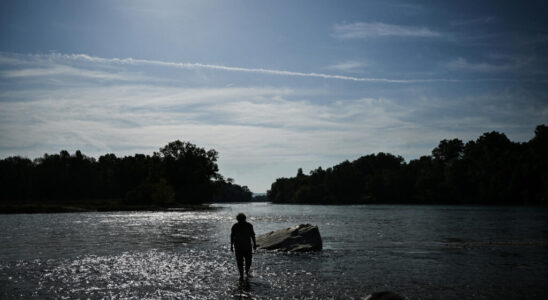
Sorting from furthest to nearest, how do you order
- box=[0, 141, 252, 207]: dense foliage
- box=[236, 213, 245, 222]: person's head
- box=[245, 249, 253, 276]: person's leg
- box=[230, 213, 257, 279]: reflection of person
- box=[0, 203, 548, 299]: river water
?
box=[0, 141, 252, 207]: dense foliage
box=[236, 213, 245, 222]: person's head
box=[245, 249, 253, 276]: person's leg
box=[230, 213, 257, 279]: reflection of person
box=[0, 203, 548, 299]: river water

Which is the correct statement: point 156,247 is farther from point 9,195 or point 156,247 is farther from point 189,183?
point 9,195

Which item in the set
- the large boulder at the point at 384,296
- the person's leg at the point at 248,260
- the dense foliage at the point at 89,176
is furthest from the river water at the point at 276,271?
the dense foliage at the point at 89,176

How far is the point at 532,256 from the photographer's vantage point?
24453 mm

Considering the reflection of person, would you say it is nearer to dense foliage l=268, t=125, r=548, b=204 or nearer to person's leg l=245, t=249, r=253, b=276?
person's leg l=245, t=249, r=253, b=276

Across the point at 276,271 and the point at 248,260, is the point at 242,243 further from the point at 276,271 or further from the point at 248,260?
the point at 276,271

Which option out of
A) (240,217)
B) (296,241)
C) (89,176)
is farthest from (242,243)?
(89,176)

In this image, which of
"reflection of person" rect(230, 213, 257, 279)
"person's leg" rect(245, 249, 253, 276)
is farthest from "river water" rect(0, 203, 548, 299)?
"reflection of person" rect(230, 213, 257, 279)

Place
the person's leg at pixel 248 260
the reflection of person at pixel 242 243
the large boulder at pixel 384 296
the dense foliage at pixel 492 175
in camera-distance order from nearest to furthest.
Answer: the large boulder at pixel 384 296 < the reflection of person at pixel 242 243 < the person's leg at pixel 248 260 < the dense foliage at pixel 492 175

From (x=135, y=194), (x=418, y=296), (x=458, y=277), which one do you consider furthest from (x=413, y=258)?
(x=135, y=194)

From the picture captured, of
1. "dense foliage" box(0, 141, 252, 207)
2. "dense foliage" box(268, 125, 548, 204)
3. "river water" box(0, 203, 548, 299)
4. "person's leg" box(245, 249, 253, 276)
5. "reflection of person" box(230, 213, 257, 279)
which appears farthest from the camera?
"dense foliage" box(0, 141, 252, 207)

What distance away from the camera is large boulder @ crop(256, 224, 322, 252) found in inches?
1093

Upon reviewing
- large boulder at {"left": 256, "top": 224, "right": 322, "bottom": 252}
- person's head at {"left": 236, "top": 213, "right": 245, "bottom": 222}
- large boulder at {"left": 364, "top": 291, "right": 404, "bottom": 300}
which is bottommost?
large boulder at {"left": 256, "top": 224, "right": 322, "bottom": 252}

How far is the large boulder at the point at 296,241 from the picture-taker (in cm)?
2775

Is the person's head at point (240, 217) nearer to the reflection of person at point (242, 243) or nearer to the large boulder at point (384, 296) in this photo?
the reflection of person at point (242, 243)
